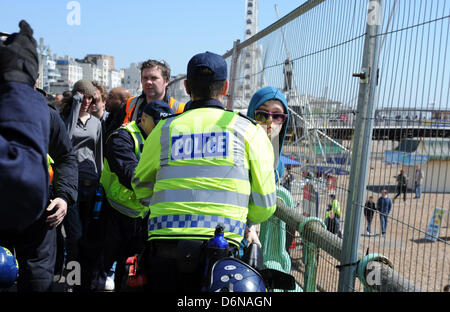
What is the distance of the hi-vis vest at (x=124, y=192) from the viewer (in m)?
3.45

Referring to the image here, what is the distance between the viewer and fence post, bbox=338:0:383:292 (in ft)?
8.23

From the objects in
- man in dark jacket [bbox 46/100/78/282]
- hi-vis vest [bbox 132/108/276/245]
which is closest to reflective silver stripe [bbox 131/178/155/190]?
hi-vis vest [bbox 132/108/276/245]

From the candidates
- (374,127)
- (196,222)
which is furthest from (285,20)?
(196,222)

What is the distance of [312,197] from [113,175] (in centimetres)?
170

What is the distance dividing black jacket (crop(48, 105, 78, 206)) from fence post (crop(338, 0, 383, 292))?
6.62 ft

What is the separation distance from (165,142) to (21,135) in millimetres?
1012

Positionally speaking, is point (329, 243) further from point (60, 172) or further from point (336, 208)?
point (60, 172)

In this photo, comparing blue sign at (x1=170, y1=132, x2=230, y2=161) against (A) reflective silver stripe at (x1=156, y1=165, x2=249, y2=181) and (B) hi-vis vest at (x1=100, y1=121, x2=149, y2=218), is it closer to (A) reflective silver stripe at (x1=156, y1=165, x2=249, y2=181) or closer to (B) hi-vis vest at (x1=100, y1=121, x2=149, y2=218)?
(A) reflective silver stripe at (x1=156, y1=165, x2=249, y2=181)

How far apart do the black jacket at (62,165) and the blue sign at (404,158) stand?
2.24 meters

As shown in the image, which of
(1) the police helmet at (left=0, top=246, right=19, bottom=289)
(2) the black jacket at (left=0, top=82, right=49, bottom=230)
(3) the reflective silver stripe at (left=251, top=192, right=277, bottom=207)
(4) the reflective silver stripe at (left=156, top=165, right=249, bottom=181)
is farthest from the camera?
(1) the police helmet at (left=0, top=246, right=19, bottom=289)

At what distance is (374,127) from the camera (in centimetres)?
256

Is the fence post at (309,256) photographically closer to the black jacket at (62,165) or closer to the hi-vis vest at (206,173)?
the hi-vis vest at (206,173)

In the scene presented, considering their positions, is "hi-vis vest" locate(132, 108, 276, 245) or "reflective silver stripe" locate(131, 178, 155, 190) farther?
"reflective silver stripe" locate(131, 178, 155, 190)

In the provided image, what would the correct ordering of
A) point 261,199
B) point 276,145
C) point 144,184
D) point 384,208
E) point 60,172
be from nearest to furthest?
point 261,199 → point 144,184 → point 384,208 → point 60,172 → point 276,145
